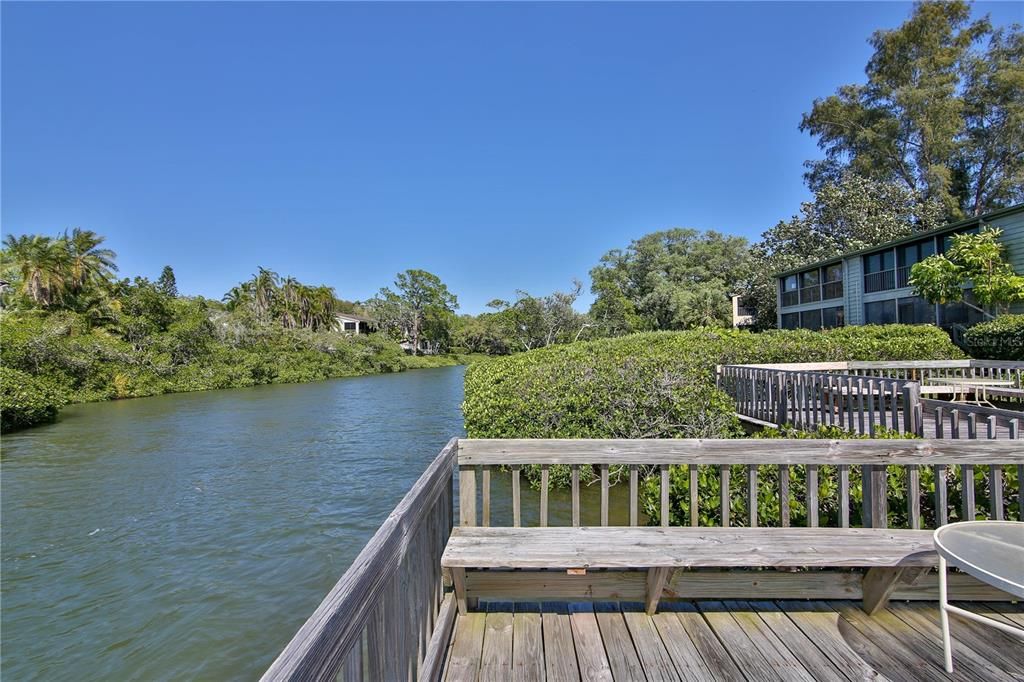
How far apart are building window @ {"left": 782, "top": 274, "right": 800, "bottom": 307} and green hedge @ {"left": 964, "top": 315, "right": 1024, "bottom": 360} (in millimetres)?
13380

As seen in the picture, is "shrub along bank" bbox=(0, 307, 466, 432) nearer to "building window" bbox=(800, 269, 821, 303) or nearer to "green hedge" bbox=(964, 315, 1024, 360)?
"green hedge" bbox=(964, 315, 1024, 360)

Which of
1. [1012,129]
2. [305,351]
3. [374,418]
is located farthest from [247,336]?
[1012,129]

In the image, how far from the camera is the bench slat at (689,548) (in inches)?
89.6

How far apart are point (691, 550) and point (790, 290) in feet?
96.5

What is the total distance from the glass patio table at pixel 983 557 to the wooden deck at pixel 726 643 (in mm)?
195

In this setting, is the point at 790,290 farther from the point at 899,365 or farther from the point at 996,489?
the point at 996,489

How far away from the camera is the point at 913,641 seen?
230 centimetres

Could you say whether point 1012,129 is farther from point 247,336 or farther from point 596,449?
point 247,336

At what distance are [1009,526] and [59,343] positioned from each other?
2937cm

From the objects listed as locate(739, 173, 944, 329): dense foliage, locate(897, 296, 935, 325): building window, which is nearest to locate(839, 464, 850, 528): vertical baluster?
locate(897, 296, 935, 325): building window

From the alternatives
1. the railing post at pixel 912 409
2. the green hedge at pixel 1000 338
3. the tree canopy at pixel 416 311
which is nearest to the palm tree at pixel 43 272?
the tree canopy at pixel 416 311

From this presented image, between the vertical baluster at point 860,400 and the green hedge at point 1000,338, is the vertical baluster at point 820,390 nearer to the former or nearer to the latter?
the vertical baluster at point 860,400

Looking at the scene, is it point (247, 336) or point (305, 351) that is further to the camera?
point (305, 351)

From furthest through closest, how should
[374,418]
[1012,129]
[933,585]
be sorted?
[1012,129], [374,418], [933,585]
